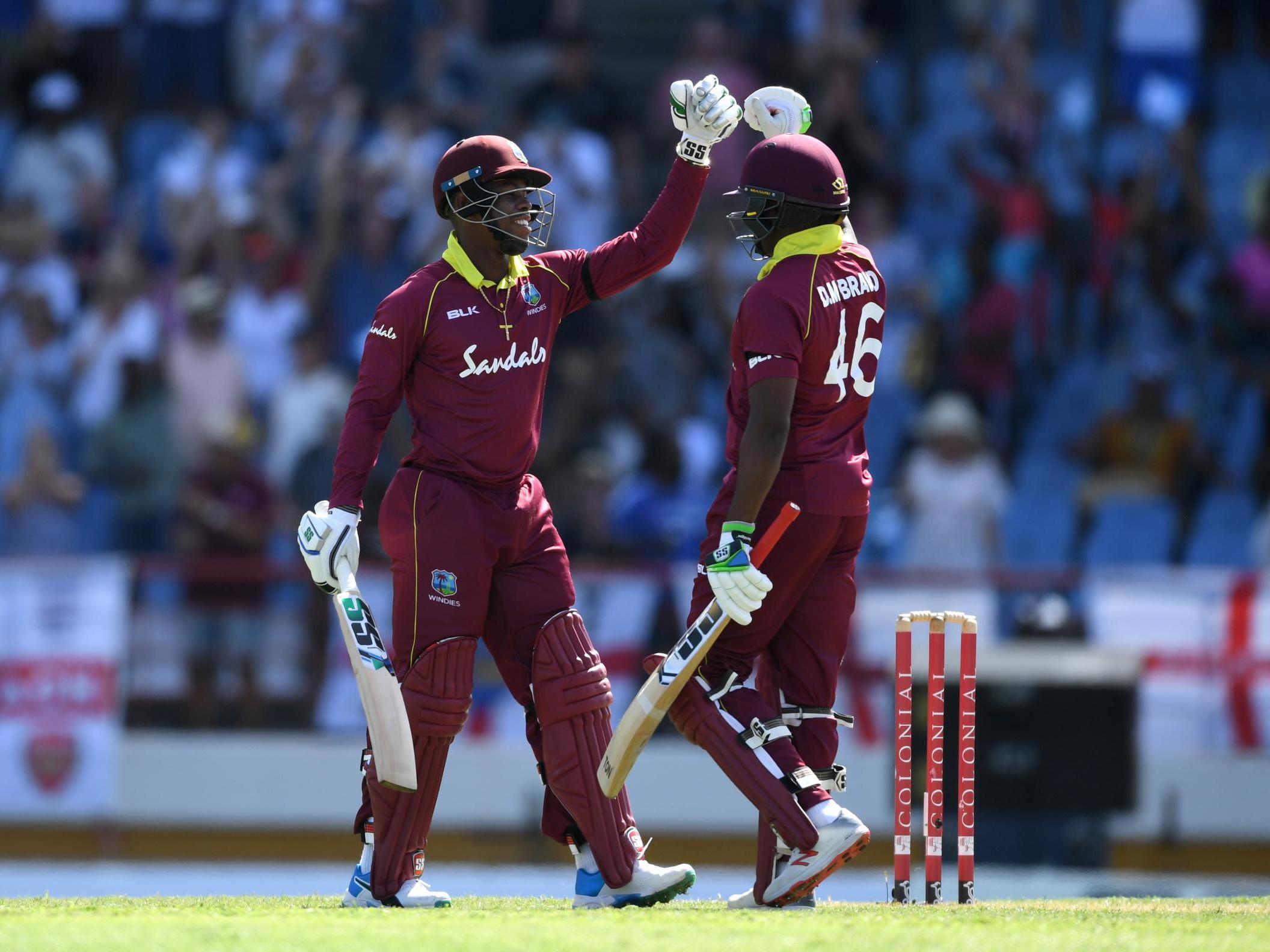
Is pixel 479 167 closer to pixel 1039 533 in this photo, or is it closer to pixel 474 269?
pixel 474 269

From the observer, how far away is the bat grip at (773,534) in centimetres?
638

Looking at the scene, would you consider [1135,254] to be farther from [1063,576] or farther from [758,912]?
[758,912]

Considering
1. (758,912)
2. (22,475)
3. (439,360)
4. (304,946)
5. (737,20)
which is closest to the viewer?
(304,946)

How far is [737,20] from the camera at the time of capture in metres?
15.6

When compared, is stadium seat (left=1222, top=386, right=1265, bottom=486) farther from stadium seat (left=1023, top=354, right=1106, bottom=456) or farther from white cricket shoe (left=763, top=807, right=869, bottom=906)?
white cricket shoe (left=763, top=807, right=869, bottom=906)

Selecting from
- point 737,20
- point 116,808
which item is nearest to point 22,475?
point 116,808

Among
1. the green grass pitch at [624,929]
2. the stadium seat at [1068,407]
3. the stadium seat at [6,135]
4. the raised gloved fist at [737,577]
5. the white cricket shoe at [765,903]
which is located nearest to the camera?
the green grass pitch at [624,929]

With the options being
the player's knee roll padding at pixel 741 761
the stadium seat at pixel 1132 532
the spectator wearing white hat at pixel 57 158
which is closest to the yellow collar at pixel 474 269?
the player's knee roll padding at pixel 741 761

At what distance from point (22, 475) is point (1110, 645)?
656 centimetres

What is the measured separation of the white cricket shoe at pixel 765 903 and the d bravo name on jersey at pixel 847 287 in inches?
72.2

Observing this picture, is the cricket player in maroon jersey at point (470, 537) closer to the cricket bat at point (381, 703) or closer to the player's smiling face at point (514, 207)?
the player's smiling face at point (514, 207)

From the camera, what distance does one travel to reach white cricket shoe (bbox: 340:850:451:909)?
6.69 meters

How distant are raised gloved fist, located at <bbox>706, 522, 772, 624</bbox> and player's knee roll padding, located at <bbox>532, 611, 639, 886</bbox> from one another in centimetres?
60

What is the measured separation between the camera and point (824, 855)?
6.34m
